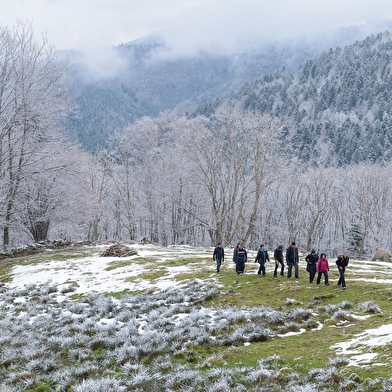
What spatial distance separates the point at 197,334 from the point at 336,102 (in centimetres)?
16535

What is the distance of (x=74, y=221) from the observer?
116 feet

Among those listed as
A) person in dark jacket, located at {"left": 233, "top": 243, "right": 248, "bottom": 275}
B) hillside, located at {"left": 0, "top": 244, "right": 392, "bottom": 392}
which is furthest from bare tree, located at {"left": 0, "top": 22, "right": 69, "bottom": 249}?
person in dark jacket, located at {"left": 233, "top": 243, "right": 248, "bottom": 275}

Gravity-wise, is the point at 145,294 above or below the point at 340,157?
below

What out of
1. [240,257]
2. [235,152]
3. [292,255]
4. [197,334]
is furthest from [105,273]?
[235,152]

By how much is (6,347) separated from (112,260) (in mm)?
15236

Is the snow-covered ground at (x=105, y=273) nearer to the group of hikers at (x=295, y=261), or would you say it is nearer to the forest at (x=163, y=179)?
the group of hikers at (x=295, y=261)

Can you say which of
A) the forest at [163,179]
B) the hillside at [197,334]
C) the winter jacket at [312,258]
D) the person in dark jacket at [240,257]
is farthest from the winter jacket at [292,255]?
the forest at [163,179]

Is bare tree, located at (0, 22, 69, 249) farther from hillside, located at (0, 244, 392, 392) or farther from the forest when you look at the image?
hillside, located at (0, 244, 392, 392)

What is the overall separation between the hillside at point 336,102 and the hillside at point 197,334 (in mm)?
102060

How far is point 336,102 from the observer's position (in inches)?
6334

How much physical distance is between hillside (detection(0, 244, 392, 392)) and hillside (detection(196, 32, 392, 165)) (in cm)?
10206

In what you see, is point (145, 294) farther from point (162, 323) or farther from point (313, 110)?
point (313, 110)

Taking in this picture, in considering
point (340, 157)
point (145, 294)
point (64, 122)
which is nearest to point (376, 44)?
point (340, 157)

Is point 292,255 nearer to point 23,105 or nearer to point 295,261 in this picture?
point 295,261
